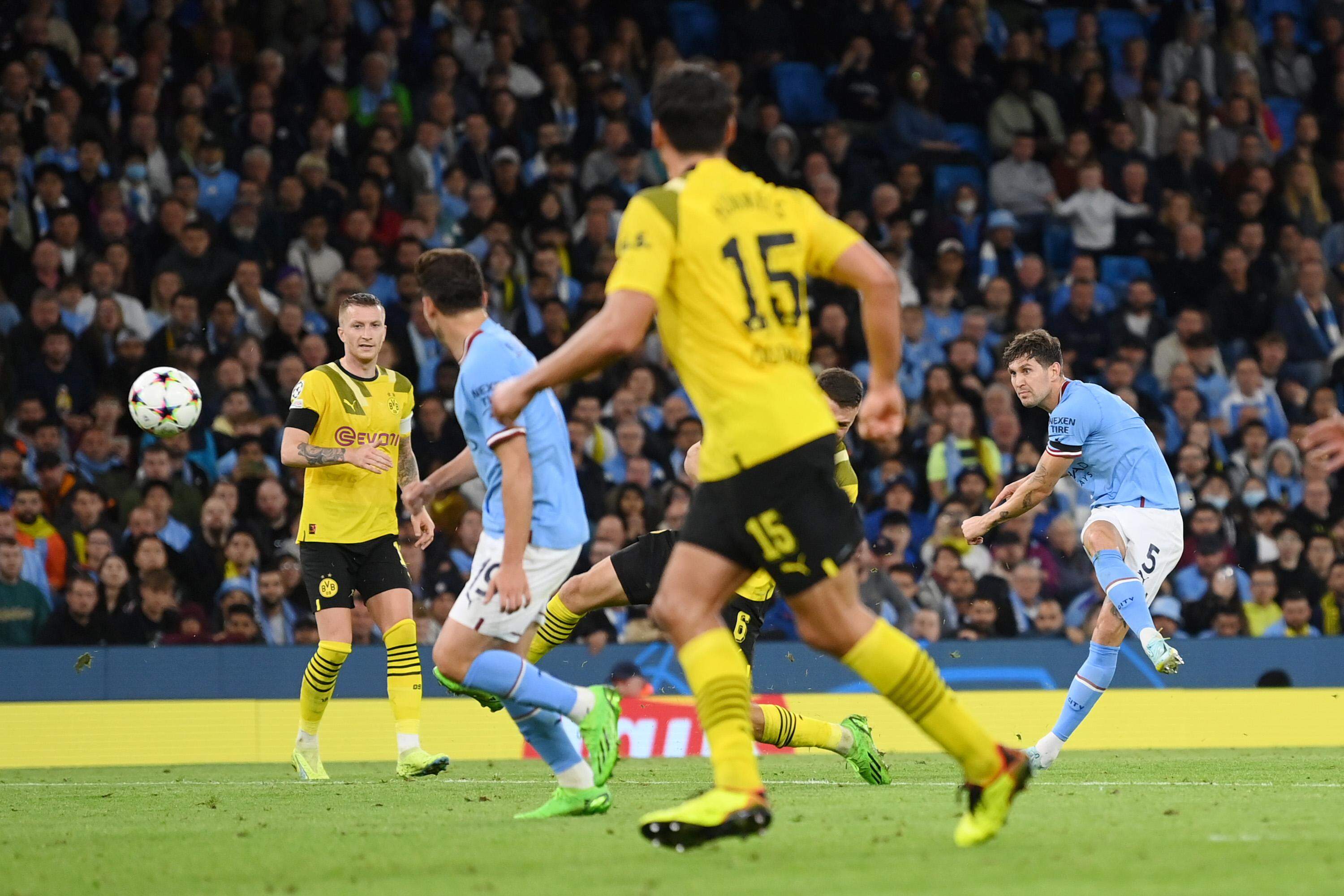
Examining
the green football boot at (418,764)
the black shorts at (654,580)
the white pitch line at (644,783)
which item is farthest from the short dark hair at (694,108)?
the green football boot at (418,764)

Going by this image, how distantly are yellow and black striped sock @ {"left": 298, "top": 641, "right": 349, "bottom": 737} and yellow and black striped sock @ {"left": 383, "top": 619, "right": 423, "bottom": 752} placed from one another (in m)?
0.29

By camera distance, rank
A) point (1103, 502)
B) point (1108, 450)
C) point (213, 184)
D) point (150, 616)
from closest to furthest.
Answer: point (1108, 450) < point (1103, 502) < point (150, 616) < point (213, 184)

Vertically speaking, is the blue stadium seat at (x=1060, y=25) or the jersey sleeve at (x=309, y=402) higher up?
the blue stadium seat at (x=1060, y=25)

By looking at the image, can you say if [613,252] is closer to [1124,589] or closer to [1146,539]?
[1146,539]

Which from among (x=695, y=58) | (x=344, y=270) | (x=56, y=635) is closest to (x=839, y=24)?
(x=695, y=58)

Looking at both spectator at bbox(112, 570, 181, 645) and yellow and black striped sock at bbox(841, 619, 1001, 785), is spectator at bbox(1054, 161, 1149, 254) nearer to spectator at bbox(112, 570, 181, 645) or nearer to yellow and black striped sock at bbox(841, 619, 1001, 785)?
spectator at bbox(112, 570, 181, 645)

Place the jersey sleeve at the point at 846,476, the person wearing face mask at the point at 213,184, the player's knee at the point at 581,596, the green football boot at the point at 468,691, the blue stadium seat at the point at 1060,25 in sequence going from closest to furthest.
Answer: the green football boot at the point at 468,691, the jersey sleeve at the point at 846,476, the player's knee at the point at 581,596, the person wearing face mask at the point at 213,184, the blue stadium seat at the point at 1060,25

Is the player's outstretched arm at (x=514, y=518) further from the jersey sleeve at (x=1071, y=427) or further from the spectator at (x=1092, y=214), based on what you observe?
the spectator at (x=1092, y=214)

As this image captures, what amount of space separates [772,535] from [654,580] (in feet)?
11.6

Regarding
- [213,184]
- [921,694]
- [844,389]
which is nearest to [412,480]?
[844,389]

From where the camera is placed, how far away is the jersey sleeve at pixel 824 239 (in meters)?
5.97

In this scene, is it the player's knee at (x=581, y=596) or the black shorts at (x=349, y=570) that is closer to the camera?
the player's knee at (x=581, y=596)

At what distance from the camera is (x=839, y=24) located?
68.2ft

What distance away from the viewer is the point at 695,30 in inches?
813
